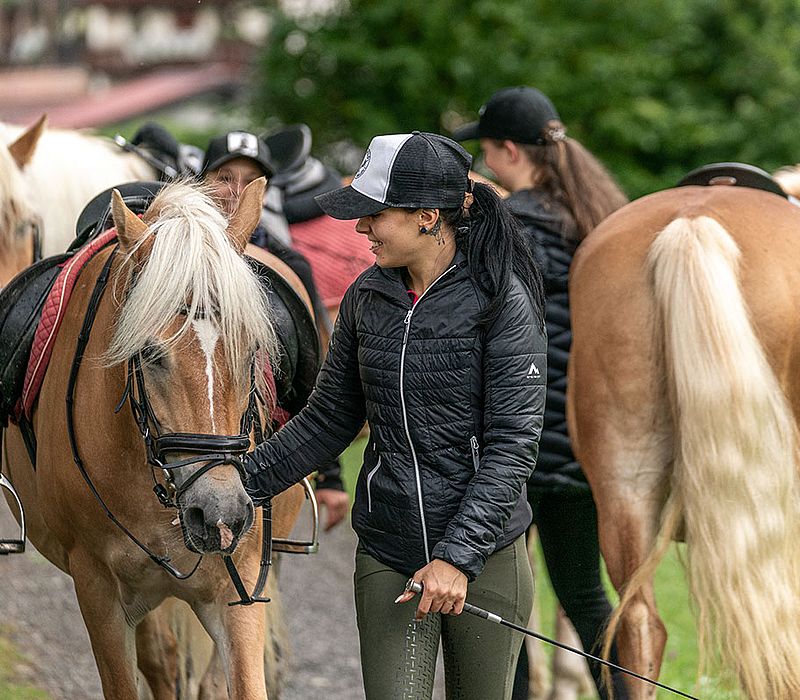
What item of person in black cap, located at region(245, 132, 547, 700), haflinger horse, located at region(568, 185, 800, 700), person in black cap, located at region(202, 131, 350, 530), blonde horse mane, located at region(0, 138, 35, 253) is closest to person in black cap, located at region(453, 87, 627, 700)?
haflinger horse, located at region(568, 185, 800, 700)

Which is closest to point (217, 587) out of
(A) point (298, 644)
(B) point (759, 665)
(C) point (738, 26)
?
(B) point (759, 665)

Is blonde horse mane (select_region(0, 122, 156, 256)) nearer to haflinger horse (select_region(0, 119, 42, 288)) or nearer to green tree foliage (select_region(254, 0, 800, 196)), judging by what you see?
haflinger horse (select_region(0, 119, 42, 288))

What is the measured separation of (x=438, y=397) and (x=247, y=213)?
71cm

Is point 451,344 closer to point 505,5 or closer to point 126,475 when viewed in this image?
point 126,475

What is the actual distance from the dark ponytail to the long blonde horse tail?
0.70m

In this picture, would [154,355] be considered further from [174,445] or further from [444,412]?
[444,412]

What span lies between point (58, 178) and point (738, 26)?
7.69 meters

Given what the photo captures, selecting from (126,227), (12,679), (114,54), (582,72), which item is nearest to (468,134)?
(126,227)

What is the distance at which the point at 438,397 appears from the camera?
111 inches

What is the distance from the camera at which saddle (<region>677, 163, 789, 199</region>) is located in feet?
14.0

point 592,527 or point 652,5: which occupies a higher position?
point 652,5

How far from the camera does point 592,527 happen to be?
168 inches

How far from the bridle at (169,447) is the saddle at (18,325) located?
43 centimetres

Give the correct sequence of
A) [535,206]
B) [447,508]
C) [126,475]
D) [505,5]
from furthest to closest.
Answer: [505,5], [535,206], [126,475], [447,508]
